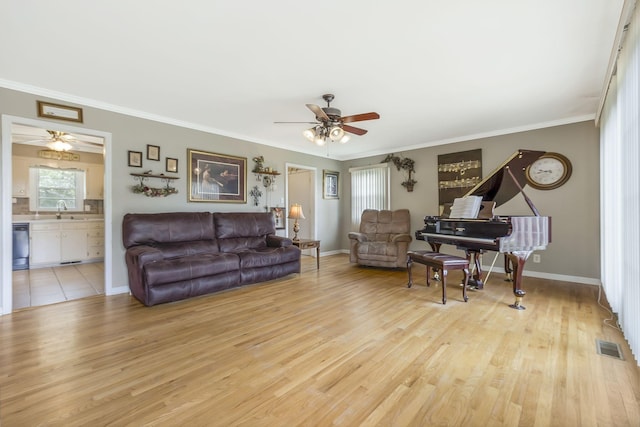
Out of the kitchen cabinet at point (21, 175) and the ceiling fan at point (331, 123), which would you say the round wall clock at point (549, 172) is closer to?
the ceiling fan at point (331, 123)

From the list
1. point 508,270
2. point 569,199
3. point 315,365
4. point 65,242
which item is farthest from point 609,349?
point 65,242

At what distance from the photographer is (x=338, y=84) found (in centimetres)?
306

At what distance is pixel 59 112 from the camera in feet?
11.0

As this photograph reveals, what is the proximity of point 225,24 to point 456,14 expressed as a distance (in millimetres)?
1700

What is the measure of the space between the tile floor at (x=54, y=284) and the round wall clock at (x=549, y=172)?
22.0ft

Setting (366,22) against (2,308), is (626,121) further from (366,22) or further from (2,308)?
(2,308)

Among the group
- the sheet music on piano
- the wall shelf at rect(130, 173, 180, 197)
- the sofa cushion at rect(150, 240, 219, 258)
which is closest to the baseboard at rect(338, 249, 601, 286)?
the sheet music on piano

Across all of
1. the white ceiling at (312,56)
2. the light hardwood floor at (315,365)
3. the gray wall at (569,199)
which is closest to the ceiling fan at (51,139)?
the white ceiling at (312,56)

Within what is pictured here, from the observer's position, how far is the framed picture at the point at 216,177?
453cm

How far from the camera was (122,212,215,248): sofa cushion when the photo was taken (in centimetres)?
363

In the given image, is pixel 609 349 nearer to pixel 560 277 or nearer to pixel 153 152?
pixel 560 277

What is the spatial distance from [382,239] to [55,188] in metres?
6.94

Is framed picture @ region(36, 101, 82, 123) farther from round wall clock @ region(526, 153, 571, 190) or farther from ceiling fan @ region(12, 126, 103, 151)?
round wall clock @ region(526, 153, 571, 190)

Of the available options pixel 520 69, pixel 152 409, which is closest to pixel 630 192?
pixel 520 69
